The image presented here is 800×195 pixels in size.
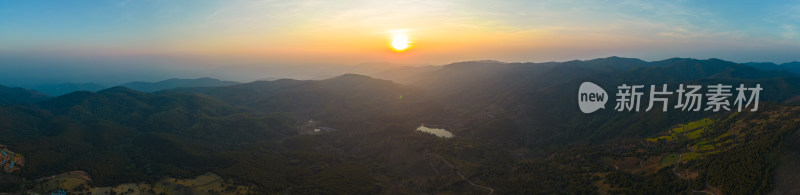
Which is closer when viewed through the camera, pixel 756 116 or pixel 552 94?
pixel 756 116

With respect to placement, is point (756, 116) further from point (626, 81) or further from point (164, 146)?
point (164, 146)

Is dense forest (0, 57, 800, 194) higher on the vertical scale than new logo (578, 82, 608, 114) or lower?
lower

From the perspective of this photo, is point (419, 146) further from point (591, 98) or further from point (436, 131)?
point (591, 98)

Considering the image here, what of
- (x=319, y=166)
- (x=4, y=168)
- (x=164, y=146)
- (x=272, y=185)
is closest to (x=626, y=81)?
(x=319, y=166)

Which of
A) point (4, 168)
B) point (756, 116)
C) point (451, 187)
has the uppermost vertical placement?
point (756, 116)

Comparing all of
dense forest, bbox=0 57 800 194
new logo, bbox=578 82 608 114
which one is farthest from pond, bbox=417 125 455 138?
new logo, bbox=578 82 608 114

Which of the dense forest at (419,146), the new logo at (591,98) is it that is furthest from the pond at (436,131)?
the new logo at (591,98)

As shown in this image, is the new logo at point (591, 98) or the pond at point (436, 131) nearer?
the pond at point (436, 131)

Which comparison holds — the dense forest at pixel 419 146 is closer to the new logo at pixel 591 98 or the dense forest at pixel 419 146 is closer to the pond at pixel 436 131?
the new logo at pixel 591 98

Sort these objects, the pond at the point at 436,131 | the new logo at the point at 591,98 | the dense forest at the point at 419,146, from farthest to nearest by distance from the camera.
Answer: the new logo at the point at 591,98 < the pond at the point at 436,131 < the dense forest at the point at 419,146

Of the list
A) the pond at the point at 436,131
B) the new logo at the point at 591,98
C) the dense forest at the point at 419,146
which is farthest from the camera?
the new logo at the point at 591,98

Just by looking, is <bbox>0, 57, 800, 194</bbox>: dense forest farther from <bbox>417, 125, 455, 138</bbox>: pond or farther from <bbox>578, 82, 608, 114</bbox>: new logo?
<bbox>417, 125, 455, 138</bbox>: pond
